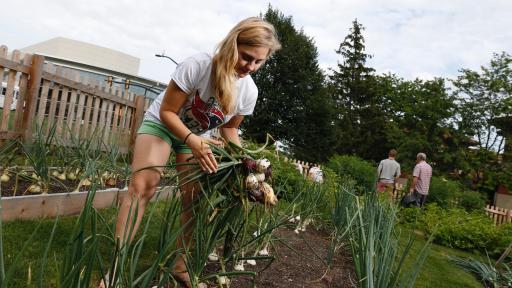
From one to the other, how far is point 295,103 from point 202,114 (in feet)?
55.0

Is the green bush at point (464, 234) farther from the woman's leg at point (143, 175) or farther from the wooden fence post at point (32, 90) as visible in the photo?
the wooden fence post at point (32, 90)

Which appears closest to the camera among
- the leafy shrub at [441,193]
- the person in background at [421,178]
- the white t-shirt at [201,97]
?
the white t-shirt at [201,97]

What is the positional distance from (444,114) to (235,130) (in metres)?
19.4

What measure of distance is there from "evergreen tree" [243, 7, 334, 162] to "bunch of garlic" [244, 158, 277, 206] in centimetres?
1593

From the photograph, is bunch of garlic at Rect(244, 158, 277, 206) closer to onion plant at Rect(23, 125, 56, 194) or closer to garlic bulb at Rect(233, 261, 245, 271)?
garlic bulb at Rect(233, 261, 245, 271)

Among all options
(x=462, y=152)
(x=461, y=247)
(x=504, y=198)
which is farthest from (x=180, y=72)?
(x=504, y=198)

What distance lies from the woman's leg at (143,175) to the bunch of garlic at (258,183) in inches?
17.7

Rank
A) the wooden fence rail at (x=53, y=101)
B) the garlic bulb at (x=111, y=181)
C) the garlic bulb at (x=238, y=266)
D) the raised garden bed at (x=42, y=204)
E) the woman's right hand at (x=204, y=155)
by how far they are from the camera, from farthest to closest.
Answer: the wooden fence rail at (x=53, y=101)
the garlic bulb at (x=111, y=181)
the raised garden bed at (x=42, y=204)
the garlic bulb at (x=238, y=266)
the woman's right hand at (x=204, y=155)

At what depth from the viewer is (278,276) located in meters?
2.26

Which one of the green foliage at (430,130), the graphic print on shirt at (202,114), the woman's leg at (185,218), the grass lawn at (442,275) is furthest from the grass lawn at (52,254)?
the green foliage at (430,130)

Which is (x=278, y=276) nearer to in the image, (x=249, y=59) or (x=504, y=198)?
(x=249, y=59)

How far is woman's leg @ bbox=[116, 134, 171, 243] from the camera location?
1828mm

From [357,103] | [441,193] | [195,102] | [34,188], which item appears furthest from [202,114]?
[357,103]

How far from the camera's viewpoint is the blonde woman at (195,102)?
70.5 inches
